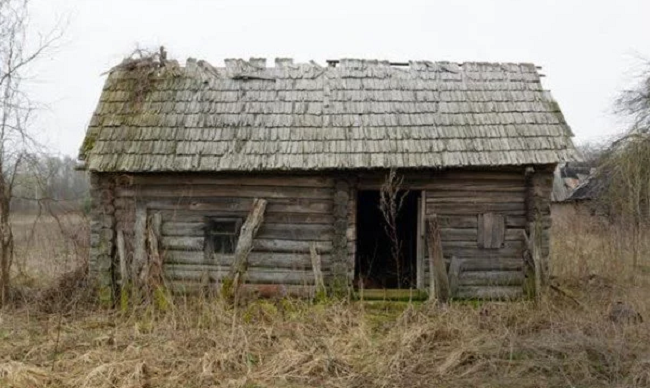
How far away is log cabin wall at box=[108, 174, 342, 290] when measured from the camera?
30.4 ft

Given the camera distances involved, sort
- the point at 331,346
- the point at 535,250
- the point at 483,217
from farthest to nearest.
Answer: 1. the point at 483,217
2. the point at 535,250
3. the point at 331,346

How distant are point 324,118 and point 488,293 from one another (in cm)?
402

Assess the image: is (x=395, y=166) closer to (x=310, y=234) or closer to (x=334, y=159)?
(x=334, y=159)

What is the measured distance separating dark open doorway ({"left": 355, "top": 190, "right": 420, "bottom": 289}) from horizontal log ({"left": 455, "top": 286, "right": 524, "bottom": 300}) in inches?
71.3

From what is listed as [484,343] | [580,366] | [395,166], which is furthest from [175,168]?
[580,366]

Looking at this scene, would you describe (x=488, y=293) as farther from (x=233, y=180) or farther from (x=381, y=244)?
(x=233, y=180)

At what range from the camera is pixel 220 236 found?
368 inches

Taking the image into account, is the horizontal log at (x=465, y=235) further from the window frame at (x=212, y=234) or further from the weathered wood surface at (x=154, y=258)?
the weathered wood surface at (x=154, y=258)

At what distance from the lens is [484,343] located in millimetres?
6395

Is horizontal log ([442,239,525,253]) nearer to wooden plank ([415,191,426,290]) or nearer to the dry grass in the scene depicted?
wooden plank ([415,191,426,290])

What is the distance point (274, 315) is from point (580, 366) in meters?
4.17

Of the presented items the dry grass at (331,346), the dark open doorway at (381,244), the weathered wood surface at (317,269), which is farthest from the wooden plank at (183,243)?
the dark open doorway at (381,244)

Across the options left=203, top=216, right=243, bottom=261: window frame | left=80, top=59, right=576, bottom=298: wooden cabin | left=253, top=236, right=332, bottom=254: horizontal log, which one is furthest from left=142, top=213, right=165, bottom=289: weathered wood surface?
left=253, top=236, right=332, bottom=254: horizontal log

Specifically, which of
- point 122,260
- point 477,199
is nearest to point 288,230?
point 122,260
